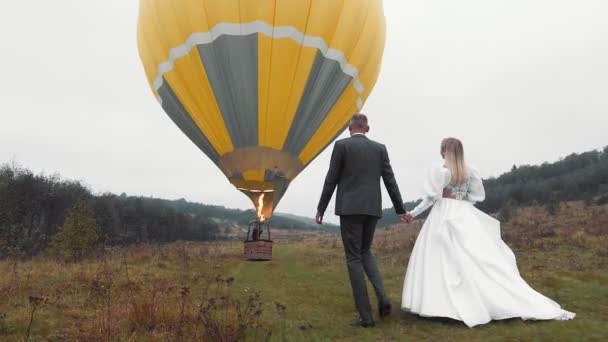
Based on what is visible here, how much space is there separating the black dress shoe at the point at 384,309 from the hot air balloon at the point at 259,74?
525 centimetres

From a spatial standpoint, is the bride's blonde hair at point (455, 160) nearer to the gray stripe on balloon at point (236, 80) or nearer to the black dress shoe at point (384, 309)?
the black dress shoe at point (384, 309)

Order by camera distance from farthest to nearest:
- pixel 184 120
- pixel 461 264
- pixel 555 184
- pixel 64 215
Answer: pixel 555 184
pixel 64 215
pixel 184 120
pixel 461 264

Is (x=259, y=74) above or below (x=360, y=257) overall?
above

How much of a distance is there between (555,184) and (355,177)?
103 meters

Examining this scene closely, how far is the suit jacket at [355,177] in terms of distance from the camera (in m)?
5.34

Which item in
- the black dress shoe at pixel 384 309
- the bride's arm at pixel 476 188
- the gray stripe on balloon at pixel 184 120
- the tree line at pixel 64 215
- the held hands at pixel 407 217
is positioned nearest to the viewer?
the black dress shoe at pixel 384 309

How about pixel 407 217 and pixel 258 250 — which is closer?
pixel 407 217

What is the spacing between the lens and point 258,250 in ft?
33.9

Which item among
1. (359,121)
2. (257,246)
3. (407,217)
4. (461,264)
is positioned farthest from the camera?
(257,246)

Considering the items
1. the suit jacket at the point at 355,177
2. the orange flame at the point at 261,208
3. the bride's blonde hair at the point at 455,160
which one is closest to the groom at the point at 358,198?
the suit jacket at the point at 355,177

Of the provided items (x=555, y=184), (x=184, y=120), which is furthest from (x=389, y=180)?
(x=555, y=184)

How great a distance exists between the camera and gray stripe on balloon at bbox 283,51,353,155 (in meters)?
10.4

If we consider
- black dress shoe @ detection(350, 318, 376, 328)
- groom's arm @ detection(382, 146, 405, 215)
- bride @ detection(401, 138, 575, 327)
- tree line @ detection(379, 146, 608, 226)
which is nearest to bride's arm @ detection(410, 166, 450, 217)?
A: bride @ detection(401, 138, 575, 327)

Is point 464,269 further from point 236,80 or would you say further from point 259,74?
point 236,80
